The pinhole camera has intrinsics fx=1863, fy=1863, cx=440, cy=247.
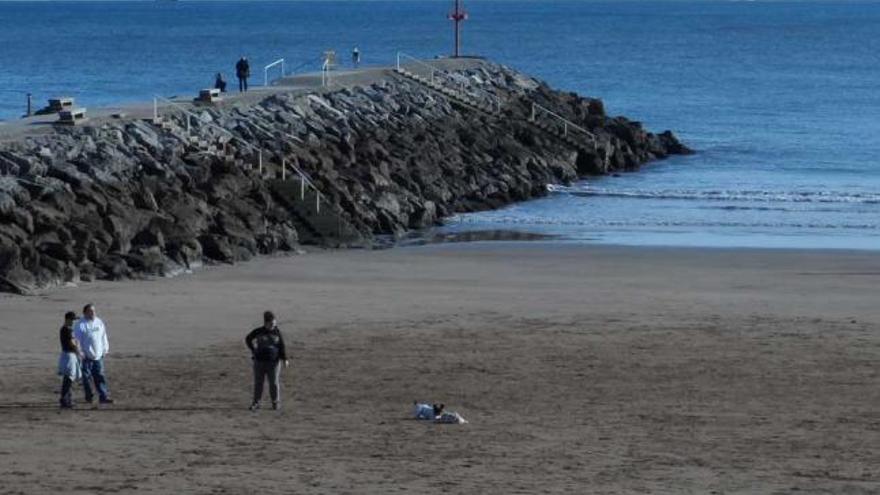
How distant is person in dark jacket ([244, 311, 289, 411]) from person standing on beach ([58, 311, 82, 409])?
69.8 inches

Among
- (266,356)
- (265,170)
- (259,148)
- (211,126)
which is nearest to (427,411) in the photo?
(266,356)

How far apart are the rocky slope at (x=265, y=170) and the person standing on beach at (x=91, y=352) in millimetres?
7211

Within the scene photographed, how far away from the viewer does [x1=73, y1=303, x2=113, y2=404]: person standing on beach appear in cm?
1919

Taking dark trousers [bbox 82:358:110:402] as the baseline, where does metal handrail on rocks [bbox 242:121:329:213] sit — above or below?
above

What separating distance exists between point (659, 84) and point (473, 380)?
68.2 meters

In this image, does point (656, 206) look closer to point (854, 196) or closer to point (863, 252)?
point (854, 196)

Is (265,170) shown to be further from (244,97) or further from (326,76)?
(326,76)

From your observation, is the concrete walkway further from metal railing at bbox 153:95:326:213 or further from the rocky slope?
the rocky slope

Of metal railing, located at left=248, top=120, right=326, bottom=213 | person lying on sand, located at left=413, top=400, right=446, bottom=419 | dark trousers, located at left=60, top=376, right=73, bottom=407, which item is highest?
metal railing, located at left=248, top=120, right=326, bottom=213

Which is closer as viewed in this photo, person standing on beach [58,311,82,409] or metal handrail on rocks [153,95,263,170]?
person standing on beach [58,311,82,409]

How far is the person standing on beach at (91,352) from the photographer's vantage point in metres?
19.2

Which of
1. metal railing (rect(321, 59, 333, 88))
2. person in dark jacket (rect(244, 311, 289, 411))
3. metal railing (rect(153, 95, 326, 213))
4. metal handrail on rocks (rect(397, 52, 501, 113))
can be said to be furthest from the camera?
metal handrail on rocks (rect(397, 52, 501, 113))

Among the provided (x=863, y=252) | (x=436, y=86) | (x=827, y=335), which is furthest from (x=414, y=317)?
(x=436, y=86)

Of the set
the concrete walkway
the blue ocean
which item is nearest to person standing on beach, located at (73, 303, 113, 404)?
the concrete walkway
